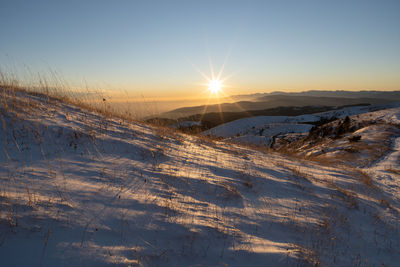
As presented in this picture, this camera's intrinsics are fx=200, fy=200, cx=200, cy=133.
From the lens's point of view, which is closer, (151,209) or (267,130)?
(151,209)

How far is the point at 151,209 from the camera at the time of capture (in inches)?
88.1

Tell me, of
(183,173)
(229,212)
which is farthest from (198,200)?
(183,173)

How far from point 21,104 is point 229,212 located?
4.34 metres

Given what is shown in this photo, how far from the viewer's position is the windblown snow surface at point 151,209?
165 centimetres

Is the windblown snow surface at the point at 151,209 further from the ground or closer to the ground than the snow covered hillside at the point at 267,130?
further from the ground

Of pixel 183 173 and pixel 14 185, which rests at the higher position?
pixel 14 185

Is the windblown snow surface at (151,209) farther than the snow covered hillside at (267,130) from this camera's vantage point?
No

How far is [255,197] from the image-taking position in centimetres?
317

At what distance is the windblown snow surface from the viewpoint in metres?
1.65

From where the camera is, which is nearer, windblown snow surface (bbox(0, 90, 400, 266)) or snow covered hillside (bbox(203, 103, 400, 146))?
windblown snow surface (bbox(0, 90, 400, 266))

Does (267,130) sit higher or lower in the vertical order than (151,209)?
lower

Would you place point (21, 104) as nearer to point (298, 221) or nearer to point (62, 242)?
point (62, 242)

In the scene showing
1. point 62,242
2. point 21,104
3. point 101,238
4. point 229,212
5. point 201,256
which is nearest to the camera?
point 62,242

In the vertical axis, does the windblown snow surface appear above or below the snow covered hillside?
above
